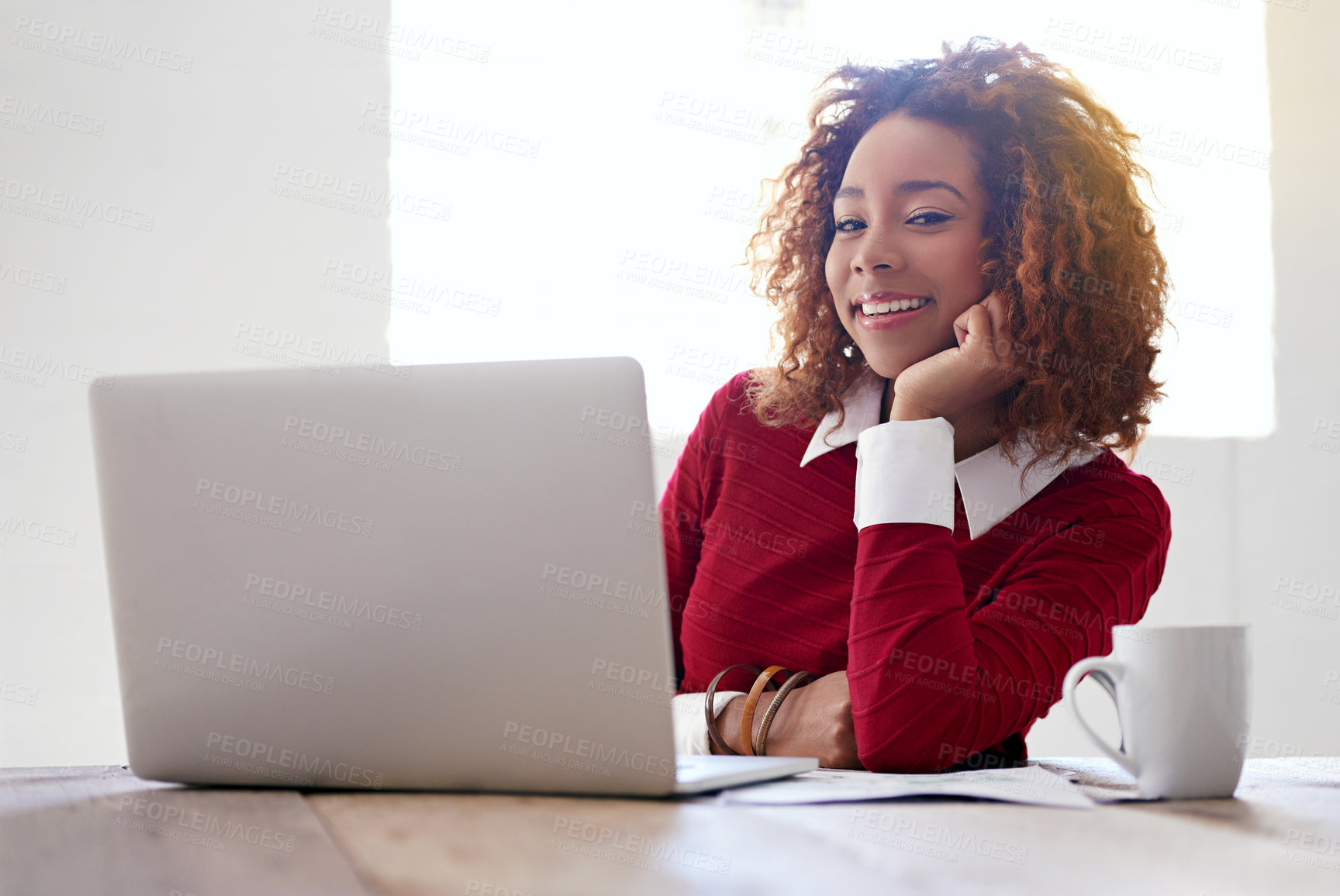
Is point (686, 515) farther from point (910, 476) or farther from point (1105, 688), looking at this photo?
point (1105, 688)

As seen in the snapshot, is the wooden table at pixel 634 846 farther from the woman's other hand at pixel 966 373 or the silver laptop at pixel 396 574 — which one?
the woman's other hand at pixel 966 373

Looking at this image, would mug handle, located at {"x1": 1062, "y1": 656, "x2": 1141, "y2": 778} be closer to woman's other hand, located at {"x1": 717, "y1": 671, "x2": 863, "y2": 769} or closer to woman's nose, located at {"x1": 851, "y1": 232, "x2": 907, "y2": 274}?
woman's other hand, located at {"x1": 717, "y1": 671, "x2": 863, "y2": 769}

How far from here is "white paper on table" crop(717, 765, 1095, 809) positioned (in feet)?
2.17

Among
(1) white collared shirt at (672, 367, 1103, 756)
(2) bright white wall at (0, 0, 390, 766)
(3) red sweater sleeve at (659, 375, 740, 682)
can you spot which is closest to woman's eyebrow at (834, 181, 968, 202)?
(1) white collared shirt at (672, 367, 1103, 756)

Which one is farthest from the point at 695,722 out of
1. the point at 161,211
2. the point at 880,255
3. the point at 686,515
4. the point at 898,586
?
the point at 161,211

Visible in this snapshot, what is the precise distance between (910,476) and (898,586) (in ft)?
0.36

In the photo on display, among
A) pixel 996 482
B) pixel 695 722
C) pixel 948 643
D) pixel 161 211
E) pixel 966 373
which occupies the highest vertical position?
pixel 161 211

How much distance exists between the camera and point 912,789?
681mm

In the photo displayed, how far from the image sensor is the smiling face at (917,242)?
1.33 metres

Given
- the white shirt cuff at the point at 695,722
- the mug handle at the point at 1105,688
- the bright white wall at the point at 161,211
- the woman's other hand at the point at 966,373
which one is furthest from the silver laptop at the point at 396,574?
the bright white wall at the point at 161,211

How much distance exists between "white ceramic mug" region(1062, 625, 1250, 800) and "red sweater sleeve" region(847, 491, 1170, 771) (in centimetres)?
33

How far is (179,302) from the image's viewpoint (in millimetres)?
3129

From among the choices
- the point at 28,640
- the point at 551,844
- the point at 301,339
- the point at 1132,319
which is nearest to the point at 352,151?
the point at 301,339

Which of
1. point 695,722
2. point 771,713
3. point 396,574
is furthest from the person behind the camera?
point 695,722
